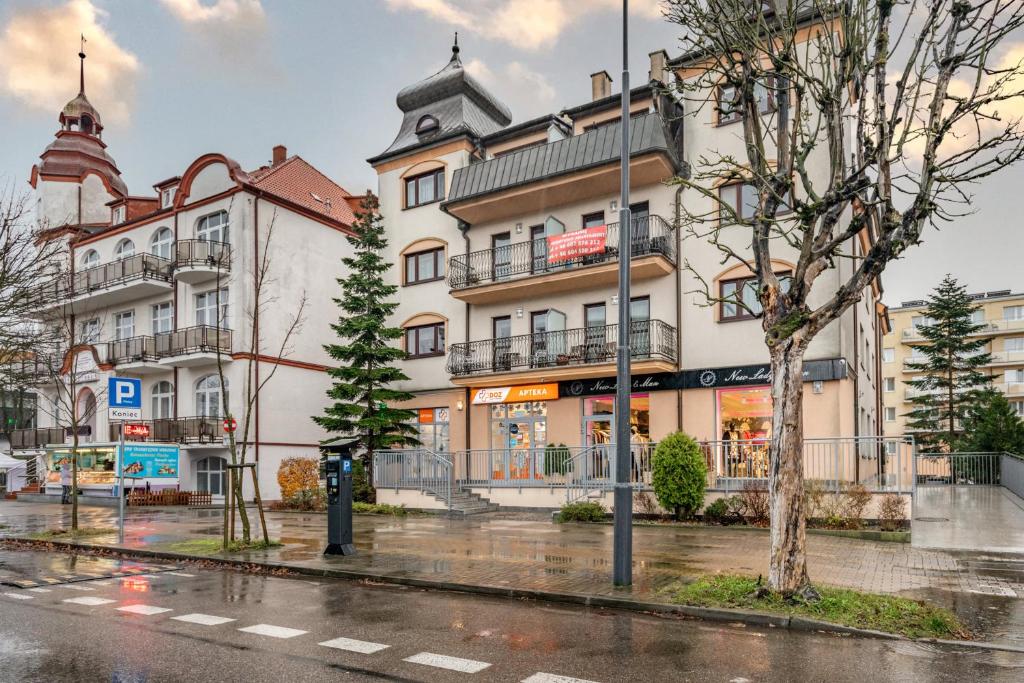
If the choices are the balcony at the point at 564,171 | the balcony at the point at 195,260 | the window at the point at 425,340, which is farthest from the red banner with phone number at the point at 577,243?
the balcony at the point at 195,260

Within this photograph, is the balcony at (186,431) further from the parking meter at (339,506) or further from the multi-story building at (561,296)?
the parking meter at (339,506)

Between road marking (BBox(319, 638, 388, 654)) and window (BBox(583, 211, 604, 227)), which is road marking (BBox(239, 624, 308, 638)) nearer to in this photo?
road marking (BBox(319, 638, 388, 654))

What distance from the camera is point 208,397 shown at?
30516 mm

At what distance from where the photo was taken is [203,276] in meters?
30.9

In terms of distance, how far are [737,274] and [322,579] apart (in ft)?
50.4

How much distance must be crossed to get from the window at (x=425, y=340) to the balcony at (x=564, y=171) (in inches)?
164

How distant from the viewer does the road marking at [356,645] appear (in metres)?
6.63

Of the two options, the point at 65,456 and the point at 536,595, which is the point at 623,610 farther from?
the point at 65,456

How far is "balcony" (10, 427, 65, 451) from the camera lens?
118 ft

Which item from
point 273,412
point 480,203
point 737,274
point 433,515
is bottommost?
point 433,515

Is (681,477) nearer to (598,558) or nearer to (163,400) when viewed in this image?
(598,558)

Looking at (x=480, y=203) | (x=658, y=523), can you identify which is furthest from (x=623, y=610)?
(x=480, y=203)

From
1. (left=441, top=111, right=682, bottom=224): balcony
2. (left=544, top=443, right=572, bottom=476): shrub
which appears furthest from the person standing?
(left=544, top=443, right=572, bottom=476): shrub

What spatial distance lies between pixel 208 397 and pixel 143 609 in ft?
76.9
